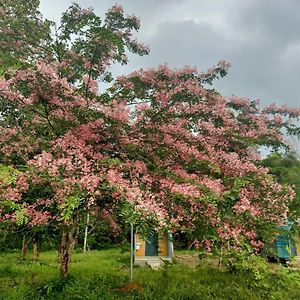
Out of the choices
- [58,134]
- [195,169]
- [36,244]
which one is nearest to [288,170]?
[195,169]

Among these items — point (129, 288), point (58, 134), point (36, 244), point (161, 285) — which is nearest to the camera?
point (58, 134)

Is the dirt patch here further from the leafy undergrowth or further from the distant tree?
the distant tree

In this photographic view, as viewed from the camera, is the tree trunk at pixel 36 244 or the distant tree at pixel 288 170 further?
the tree trunk at pixel 36 244

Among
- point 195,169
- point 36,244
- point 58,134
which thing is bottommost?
point 36,244

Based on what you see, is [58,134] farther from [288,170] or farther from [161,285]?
[288,170]

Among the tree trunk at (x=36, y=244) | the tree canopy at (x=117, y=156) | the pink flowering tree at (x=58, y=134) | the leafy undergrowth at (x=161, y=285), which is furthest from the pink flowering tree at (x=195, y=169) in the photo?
the tree trunk at (x=36, y=244)

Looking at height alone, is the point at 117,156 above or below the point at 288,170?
below

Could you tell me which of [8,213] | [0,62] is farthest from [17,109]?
[8,213]

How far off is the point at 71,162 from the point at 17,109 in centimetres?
189

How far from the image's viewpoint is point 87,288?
26.6ft

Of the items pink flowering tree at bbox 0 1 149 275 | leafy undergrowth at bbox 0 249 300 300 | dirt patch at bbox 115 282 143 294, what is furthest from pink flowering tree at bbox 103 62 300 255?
dirt patch at bbox 115 282 143 294

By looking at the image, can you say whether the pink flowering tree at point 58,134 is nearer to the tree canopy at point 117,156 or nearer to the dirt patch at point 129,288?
the tree canopy at point 117,156

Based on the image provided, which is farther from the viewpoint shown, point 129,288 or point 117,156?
point 129,288

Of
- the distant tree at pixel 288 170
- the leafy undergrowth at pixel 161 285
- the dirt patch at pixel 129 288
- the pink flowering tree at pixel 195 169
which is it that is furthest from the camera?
the dirt patch at pixel 129 288
